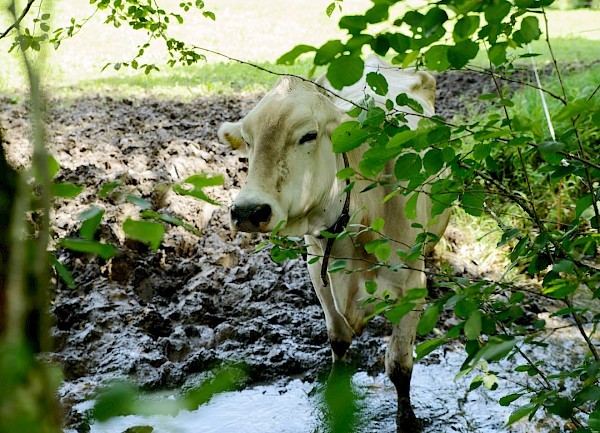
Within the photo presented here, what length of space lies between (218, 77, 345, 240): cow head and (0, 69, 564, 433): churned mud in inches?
19.6

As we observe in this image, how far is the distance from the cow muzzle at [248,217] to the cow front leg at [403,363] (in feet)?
3.84

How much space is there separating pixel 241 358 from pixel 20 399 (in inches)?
140

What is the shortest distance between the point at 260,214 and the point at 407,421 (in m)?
1.56

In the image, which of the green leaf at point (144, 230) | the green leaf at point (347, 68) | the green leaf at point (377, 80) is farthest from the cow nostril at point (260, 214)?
the green leaf at point (144, 230)

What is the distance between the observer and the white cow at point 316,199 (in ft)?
9.19

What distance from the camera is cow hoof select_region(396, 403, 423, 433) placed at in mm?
Result: 3510

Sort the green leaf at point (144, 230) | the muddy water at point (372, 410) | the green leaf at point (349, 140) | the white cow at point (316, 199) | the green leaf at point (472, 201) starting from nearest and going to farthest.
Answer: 1. the green leaf at point (144, 230)
2. the green leaf at point (349, 140)
3. the green leaf at point (472, 201)
4. the white cow at point (316, 199)
5. the muddy water at point (372, 410)

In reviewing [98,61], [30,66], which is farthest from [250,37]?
[30,66]

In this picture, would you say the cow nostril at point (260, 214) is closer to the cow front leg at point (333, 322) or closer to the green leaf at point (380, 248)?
the green leaf at point (380, 248)

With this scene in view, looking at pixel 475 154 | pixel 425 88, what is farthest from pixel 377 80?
pixel 425 88

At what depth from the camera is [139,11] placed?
111 inches

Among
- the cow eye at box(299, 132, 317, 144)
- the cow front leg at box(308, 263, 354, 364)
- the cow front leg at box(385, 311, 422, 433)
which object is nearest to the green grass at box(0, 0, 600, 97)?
the cow front leg at box(308, 263, 354, 364)

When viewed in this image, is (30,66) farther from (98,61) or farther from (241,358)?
(98,61)

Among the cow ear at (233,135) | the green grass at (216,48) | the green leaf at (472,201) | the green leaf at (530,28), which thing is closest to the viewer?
the green leaf at (530,28)
